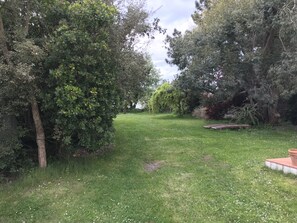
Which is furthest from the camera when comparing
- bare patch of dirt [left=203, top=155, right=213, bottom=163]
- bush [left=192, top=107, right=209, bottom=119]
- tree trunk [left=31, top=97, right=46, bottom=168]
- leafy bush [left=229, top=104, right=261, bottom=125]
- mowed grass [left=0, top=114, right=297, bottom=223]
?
bush [left=192, top=107, right=209, bottom=119]

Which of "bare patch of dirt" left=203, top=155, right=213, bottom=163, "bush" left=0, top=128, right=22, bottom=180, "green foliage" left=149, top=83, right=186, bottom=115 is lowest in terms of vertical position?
"bare patch of dirt" left=203, top=155, right=213, bottom=163

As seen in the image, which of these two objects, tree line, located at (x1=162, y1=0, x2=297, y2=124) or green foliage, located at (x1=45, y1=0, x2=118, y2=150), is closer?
green foliage, located at (x1=45, y1=0, x2=118, y2=150)

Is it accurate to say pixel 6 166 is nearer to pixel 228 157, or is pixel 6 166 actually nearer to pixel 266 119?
pixel 228 157

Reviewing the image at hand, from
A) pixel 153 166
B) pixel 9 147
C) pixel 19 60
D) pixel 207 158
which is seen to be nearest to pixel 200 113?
pixel 207 158

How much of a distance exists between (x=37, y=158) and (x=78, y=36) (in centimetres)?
295

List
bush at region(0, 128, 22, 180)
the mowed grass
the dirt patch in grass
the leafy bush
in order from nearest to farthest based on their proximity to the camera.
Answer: the mowed grass → bush at region(0, 128, 22, 180) → the dirt patch in grass → the leafy bush

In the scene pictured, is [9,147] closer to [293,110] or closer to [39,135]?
[39,135]

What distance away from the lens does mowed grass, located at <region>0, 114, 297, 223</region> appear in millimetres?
4430

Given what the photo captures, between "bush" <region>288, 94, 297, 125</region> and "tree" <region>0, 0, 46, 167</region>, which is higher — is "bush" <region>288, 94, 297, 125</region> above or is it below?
Result: below

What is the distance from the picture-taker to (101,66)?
6.36 m

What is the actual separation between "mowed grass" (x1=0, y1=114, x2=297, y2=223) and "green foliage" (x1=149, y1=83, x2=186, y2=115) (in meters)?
10.1

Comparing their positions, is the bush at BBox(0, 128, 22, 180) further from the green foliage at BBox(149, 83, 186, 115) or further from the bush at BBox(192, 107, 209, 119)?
the green foliage at BBox(149, 83, 186, 115)

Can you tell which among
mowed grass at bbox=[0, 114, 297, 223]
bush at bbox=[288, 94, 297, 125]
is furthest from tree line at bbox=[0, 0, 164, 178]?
bush at bbox=[288, 94, 297, 125]

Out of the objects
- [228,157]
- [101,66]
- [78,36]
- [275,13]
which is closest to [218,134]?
[228,157]
